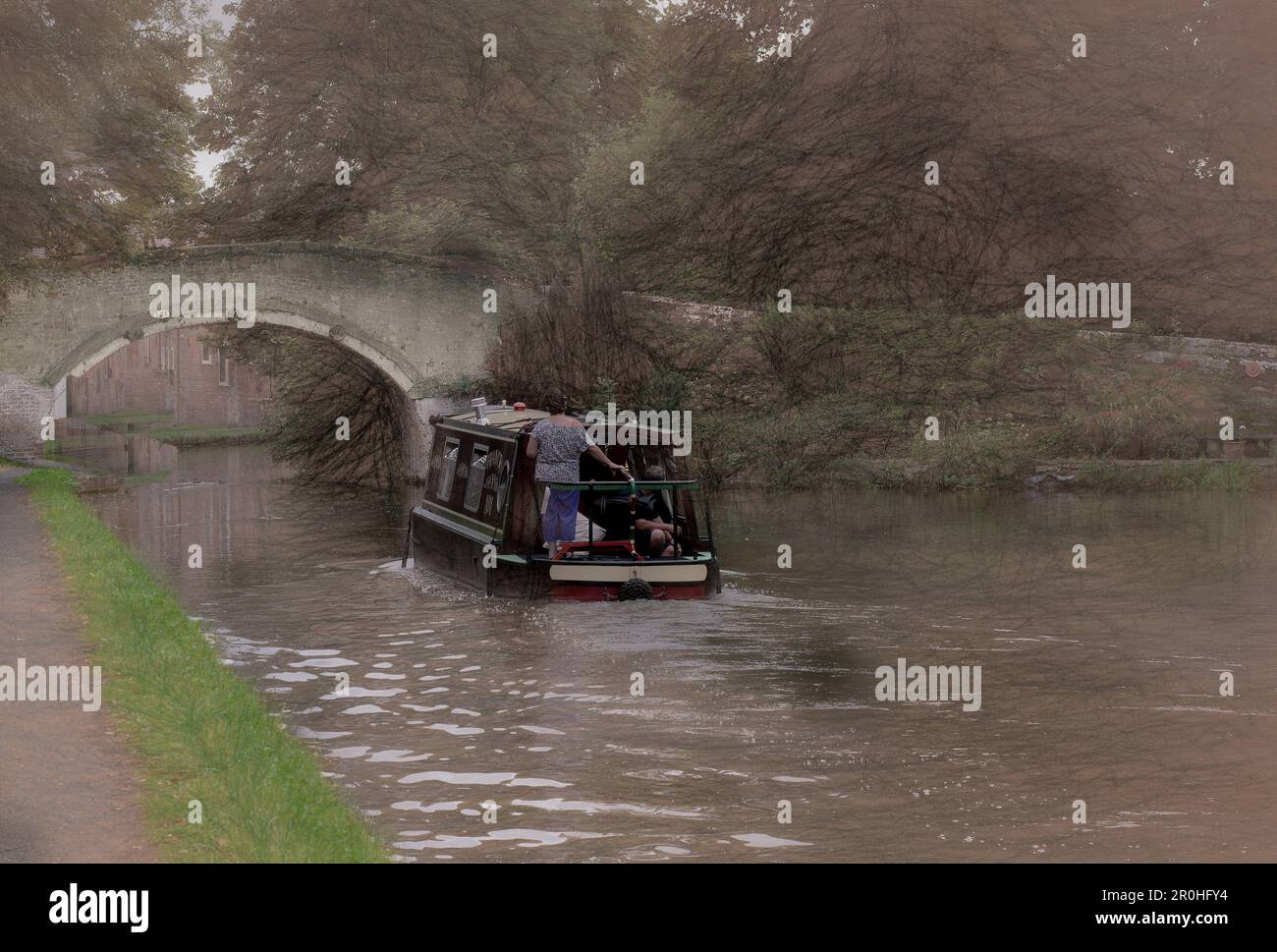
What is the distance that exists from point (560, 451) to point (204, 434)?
106 feet

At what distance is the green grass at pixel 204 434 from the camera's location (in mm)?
42438

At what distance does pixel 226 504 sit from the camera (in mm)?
24562

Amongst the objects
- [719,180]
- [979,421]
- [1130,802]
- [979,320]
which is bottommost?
[1130,802]

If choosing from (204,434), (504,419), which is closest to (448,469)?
(504,419)

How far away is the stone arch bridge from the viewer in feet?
82.3

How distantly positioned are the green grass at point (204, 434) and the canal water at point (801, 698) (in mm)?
23712

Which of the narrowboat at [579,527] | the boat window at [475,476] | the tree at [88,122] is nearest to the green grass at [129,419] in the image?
the tree at [88,122]

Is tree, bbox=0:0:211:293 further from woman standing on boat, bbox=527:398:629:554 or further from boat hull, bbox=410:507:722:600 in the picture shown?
woman standing on boat, bbox=527:398:629:554

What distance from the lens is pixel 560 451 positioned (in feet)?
45.3

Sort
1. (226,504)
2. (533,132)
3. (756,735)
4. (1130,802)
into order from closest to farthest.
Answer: (1130,802), (756,735), (226,504), (533,132)

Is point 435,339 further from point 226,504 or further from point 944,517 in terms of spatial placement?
point 944,517

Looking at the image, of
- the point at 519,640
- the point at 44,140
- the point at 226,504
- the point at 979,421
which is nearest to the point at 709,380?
the point at 979,421

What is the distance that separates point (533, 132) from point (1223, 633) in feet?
79.1

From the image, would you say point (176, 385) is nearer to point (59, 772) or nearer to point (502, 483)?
point (502, 483)
